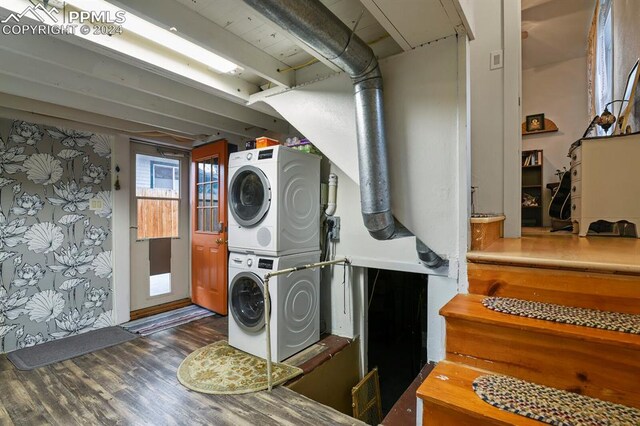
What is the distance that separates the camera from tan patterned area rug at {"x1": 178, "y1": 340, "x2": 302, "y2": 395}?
2078mm

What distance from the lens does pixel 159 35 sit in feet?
5.87

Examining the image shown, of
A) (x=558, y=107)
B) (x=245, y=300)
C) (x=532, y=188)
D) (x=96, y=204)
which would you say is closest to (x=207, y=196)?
(x=96, y=204)

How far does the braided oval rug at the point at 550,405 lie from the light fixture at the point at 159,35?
7.33 feet

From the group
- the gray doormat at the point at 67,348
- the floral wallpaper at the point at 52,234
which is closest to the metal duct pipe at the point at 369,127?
the gray doormat at the point at 67,348

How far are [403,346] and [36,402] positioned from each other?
12.2ft

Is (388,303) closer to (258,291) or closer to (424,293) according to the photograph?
(424,293)

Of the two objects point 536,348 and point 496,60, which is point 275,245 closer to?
point 536,348

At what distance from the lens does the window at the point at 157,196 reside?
3.78 metres

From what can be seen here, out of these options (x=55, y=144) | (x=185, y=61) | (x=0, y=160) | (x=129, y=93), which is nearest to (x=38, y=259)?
(x=0, y=160)

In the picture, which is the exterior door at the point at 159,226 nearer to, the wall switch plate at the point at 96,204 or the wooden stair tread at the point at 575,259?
the wall switch plate at the point at 96,204

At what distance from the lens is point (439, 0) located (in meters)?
1.32

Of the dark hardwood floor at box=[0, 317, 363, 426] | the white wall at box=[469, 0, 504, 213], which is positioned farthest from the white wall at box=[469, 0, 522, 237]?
the dark hardwood floor at box=[0, 317, 363, 426]

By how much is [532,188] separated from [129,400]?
5.35 metres

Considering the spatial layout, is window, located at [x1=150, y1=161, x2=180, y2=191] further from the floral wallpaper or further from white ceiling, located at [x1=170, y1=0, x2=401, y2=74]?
white ceiling, located at [x1=170, y1=0, x2=401, y2=74]
